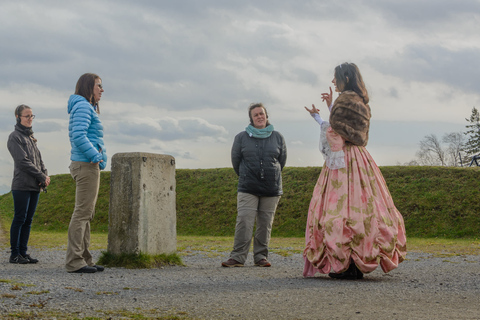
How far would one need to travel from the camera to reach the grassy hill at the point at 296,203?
816 inches

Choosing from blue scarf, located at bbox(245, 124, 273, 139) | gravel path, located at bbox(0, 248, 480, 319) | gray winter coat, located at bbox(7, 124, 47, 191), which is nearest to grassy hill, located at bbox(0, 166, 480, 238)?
blue scarf, located at bbox(245, 124, 273, 139)

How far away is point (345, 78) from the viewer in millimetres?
7707

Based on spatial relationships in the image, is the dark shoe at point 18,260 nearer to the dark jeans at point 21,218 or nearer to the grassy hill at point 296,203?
the dark jeans at point 21,218

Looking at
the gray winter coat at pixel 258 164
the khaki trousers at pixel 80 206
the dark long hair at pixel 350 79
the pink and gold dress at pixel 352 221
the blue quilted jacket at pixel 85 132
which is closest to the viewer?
the pink and gold dress at pixel 352 221

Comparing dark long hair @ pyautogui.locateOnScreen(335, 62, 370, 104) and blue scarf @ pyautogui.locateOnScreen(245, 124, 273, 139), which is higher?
dark long hair @ pyautogui.locateOnScreen(335, 62, 370, 104)

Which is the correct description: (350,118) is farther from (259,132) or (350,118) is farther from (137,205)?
(137,205)

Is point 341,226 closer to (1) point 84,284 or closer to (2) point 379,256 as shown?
(2) point 379,256

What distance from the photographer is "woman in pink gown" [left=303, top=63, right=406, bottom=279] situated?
280 inches

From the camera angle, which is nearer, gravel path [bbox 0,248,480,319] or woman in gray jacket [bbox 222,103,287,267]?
gravel path [bbox 0,248,480,319]

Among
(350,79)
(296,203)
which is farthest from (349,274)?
(296,203)

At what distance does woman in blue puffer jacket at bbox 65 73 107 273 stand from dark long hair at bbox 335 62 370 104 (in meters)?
3.29

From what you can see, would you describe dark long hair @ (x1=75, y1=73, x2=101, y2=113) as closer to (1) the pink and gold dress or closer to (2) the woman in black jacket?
(2) the woman in black jacket

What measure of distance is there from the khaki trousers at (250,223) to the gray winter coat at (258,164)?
0.14 metres

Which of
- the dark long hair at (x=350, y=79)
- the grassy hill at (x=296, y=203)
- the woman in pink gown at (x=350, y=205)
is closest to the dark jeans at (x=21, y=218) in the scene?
the woman in pink gown at (x=350, y=205)
